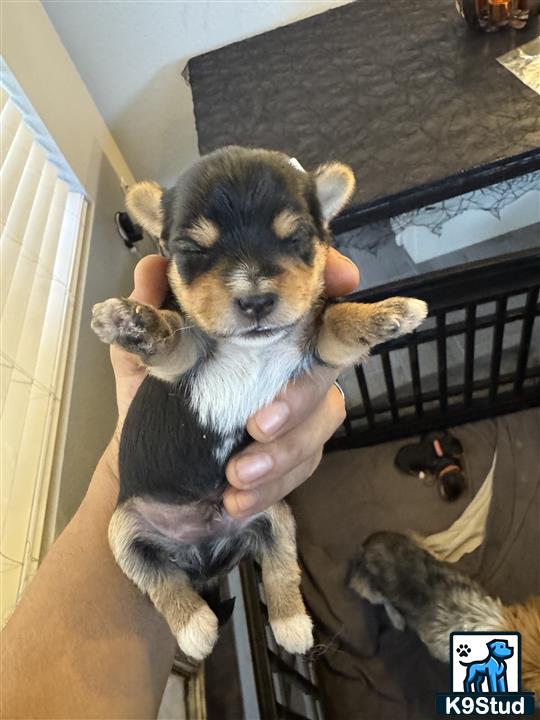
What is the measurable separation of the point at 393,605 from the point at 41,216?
1576mm

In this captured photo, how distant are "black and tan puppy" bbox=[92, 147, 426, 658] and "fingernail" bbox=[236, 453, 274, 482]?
0.23ft

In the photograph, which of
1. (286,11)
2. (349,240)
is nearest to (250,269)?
(349,240)

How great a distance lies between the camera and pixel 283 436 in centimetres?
118

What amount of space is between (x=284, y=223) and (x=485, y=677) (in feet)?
4.36

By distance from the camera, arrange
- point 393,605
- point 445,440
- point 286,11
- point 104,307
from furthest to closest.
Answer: point 286,11
point 445,440
point 393,605
point 104,307

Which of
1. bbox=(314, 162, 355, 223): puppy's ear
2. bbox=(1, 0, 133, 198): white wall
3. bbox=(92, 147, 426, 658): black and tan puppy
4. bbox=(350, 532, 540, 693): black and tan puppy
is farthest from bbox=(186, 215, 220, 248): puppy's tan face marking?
bbox=(1, 0, 133, 198): white wall

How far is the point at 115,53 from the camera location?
270 centimetres

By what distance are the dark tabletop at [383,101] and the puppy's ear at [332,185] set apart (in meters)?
0.64

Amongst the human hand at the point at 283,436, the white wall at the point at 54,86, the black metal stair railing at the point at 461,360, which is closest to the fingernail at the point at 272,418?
the human hand at the point at 283,436

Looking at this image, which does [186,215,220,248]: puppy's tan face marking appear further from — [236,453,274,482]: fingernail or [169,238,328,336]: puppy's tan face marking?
[236,453,274,482]: fingernail

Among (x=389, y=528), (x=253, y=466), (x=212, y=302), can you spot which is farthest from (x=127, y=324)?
(x=389, y=528)

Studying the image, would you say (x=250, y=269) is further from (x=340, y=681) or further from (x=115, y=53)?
(x=115, y=53)

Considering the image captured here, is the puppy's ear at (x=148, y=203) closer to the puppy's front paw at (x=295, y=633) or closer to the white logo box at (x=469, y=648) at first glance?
the puppy's front paw at (x=295, y=633)

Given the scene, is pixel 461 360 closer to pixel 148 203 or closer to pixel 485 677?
pixel 485 677
